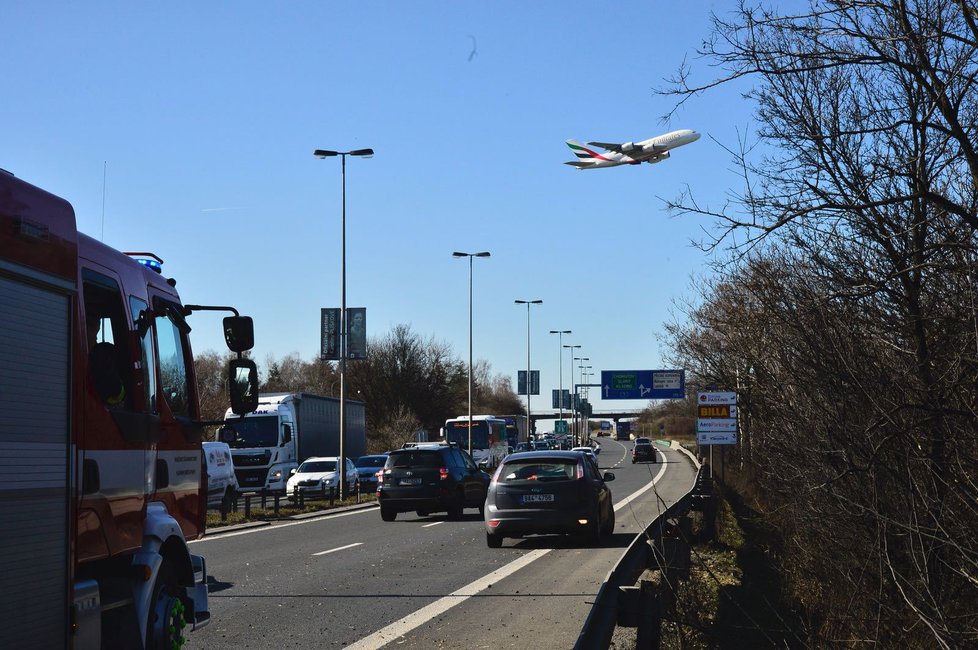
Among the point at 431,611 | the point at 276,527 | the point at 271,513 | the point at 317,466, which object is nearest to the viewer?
the point at 431,611

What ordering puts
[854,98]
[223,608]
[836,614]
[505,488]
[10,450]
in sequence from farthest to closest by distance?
[505,488] < [223,608] < [854,98] < [836,614] < [10,450]

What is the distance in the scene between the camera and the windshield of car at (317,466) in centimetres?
4216

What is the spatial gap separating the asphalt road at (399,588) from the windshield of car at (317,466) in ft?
59.1

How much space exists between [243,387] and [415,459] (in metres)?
18.6

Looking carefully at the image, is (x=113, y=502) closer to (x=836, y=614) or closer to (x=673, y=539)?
(x=836, y=614)

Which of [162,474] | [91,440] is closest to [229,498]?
[162,474]

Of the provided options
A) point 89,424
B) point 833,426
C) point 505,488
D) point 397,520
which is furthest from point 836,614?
point 397,520

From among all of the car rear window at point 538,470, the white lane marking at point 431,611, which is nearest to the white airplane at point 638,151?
the car rear window at point 538,470

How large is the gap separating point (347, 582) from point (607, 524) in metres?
7.28

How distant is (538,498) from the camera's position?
1894 centimetres

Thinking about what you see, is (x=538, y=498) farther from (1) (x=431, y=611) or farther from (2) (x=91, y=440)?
(2) (x=91, y=440)

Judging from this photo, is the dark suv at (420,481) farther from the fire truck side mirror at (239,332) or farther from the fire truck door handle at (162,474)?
the fire truck door handle at (162,474)

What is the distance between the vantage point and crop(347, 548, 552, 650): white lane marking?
9.74 metres

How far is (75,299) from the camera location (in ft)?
19.9
